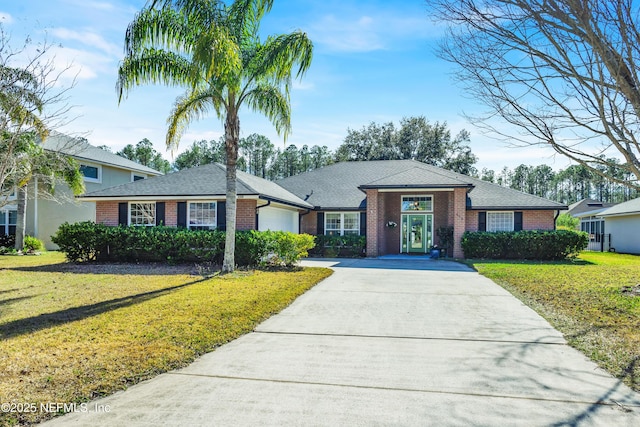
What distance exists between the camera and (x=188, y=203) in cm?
1742

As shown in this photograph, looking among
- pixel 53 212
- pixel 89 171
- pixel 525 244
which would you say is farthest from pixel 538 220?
pixel 53 212

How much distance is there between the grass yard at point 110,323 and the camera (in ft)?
13.9

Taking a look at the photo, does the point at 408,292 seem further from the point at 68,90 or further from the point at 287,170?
the point at 287,170

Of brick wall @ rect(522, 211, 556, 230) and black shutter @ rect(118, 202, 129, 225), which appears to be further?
brick wall @ rect(522, 211, 556, 230)

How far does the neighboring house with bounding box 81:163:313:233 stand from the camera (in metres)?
16.6

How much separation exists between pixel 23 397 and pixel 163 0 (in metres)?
10.3

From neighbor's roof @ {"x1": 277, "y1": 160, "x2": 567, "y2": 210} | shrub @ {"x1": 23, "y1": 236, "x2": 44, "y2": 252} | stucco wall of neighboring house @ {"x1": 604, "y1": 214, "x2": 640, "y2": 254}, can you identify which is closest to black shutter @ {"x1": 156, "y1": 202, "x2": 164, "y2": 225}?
shrub @ {"x1": 23, "y1": 236, "x2": 44, "y2": 252}

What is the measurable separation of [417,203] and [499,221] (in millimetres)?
4161

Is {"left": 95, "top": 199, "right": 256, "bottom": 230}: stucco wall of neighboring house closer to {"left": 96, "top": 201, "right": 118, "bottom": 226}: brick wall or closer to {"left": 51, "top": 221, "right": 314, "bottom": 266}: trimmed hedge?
{"left": 96, "top": 201, "right": 118, "bottom": 226}: brick wall

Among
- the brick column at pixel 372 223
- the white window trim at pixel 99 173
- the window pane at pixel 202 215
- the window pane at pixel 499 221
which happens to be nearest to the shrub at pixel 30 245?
the white window trim at pixel 99 173

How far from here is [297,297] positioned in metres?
9.30

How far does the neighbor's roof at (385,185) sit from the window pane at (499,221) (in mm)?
549

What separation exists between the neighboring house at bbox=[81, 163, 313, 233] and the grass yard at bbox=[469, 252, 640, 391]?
8819mm

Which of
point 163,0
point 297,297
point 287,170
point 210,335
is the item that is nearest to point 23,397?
point 210,335
